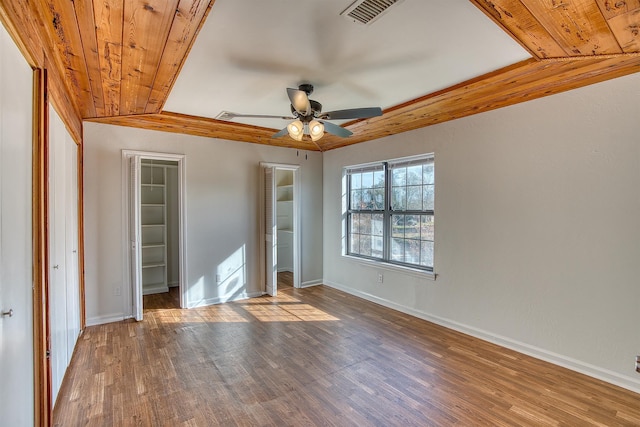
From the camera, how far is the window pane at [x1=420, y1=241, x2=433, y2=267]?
3.99 m

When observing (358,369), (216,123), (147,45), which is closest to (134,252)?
(216,123)

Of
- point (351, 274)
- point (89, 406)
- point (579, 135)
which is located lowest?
point (89, 406)

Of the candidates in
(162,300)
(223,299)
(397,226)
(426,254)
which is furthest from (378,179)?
(162,300)

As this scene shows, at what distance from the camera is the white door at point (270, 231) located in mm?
4879

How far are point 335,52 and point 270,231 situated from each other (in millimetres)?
3177

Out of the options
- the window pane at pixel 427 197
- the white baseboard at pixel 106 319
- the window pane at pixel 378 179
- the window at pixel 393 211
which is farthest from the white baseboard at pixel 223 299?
the window pane at pixel 427 197

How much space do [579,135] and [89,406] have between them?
4.34m

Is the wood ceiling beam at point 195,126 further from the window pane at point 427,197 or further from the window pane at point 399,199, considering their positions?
the window pane at point 427,197

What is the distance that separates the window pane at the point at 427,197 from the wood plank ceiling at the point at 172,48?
965 millimetres

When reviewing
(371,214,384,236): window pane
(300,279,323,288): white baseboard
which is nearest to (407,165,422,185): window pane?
(371,214,384,236): window pane

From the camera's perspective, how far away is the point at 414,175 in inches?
165

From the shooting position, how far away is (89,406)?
2232 millimetres

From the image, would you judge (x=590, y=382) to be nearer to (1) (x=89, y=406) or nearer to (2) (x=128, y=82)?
(1) (x=89, y=406)

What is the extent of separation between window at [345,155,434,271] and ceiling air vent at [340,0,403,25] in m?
2.42
